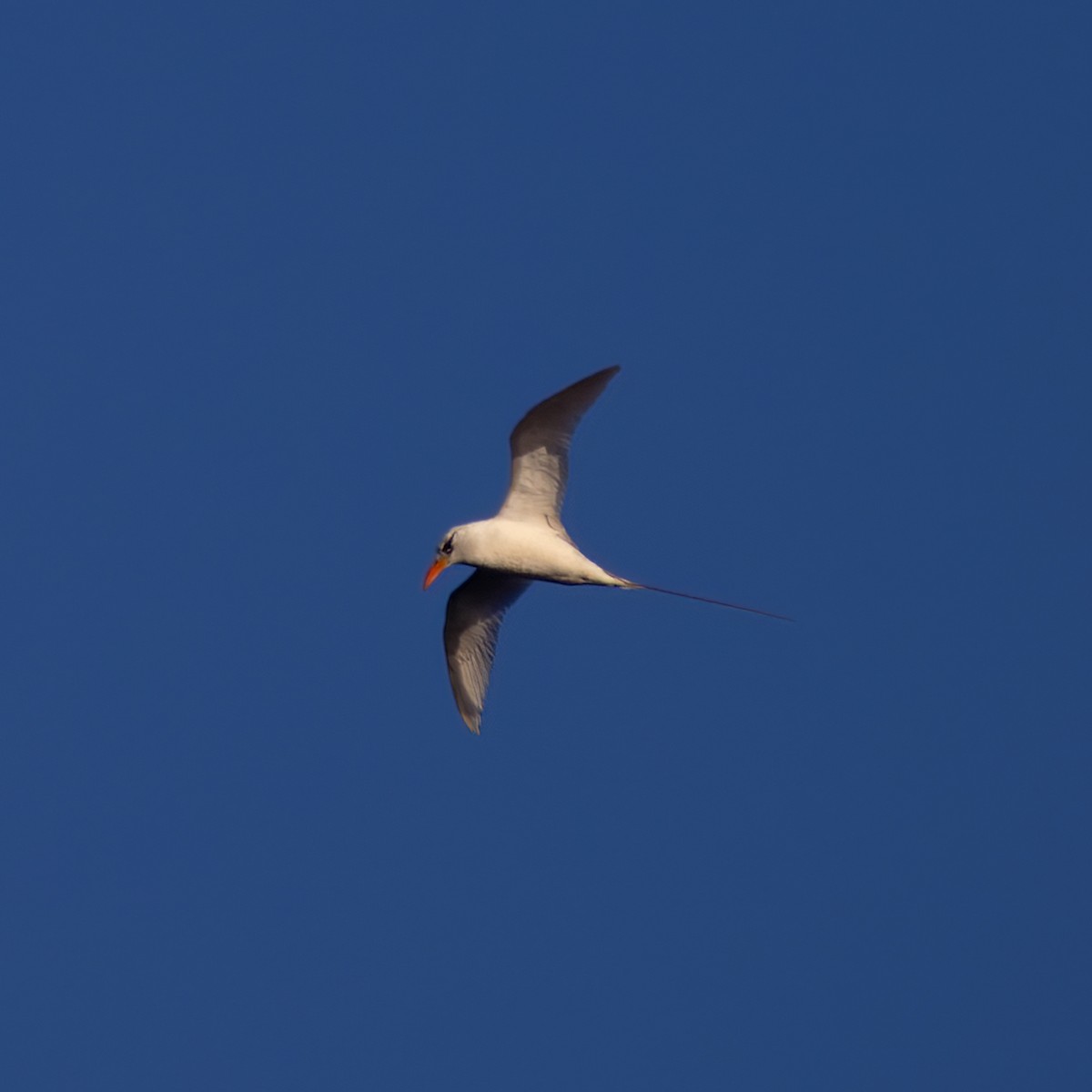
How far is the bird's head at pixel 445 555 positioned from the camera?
845 inches

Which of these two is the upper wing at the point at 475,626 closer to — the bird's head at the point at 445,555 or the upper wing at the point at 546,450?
the bird's head at the point at 445,555

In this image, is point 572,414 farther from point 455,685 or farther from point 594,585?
point 455,685

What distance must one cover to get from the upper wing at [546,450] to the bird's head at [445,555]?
0.65 meters

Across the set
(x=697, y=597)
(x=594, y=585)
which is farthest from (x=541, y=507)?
(x=697, y=597)

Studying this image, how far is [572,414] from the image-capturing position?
20500mm

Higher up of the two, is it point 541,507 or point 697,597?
point 541,507

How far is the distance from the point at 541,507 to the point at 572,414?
125cm

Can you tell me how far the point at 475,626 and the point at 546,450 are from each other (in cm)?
330

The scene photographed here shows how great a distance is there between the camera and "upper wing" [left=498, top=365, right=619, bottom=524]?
20.3 m

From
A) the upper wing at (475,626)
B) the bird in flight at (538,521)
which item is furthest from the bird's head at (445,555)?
the upper wing at (475,626)

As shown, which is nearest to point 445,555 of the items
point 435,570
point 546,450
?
point 435,570

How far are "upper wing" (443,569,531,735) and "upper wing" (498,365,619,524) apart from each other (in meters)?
2.15

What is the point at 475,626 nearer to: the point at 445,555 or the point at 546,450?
the point at 445,555

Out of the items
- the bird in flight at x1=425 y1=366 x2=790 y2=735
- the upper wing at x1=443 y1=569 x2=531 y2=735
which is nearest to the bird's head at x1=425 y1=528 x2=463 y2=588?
the bird in flight at x1=425 y1=366 x2=790 y2=735
